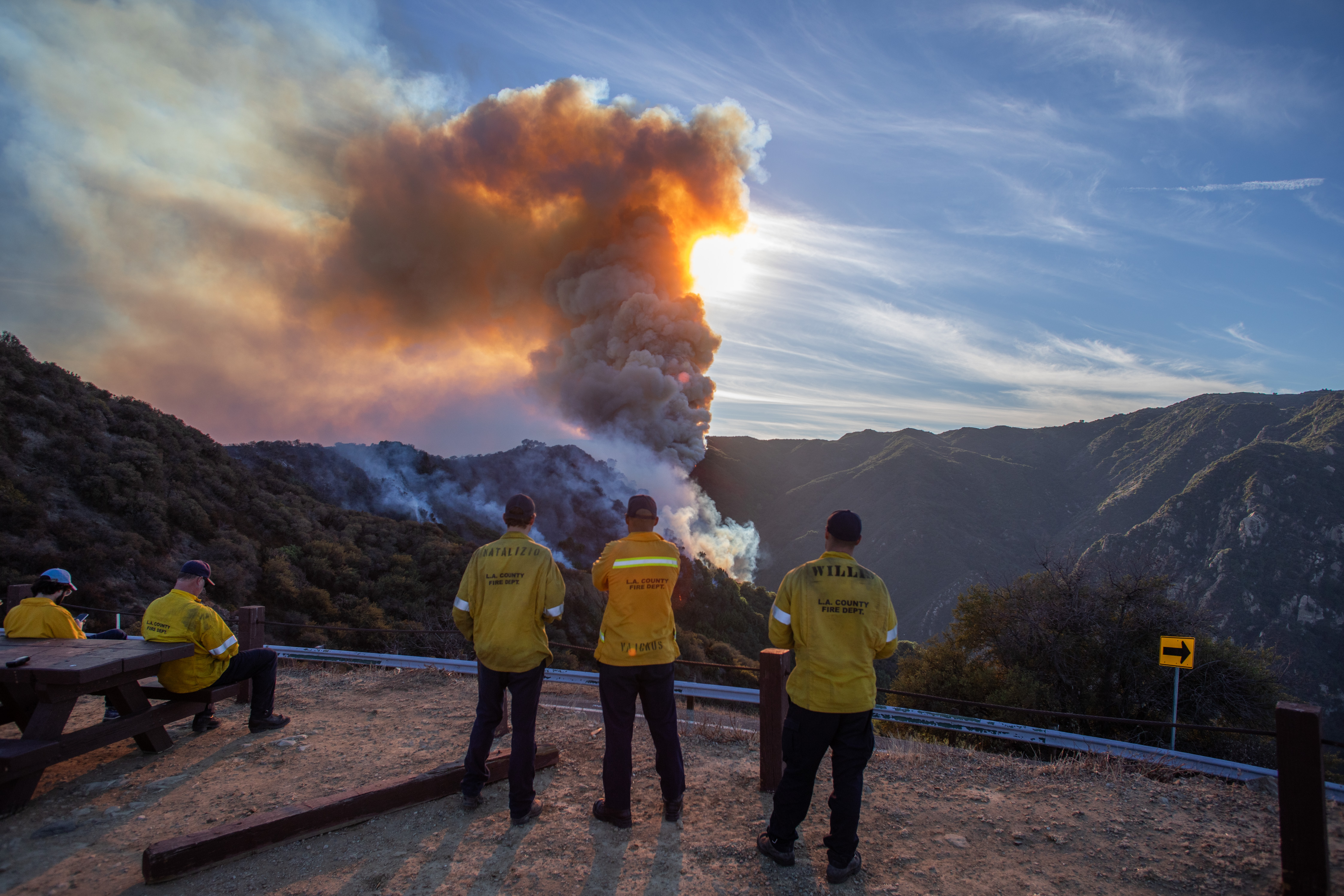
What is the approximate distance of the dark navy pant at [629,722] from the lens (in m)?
4.05

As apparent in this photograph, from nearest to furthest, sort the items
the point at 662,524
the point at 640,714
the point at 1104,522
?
1. the point at 640,714
2. the point at 662,524
3. the point at 1104,522

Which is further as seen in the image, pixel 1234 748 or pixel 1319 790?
pixel 1234 748

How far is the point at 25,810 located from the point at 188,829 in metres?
1.19

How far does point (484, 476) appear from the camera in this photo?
2386 inches

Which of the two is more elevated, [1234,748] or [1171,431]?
[1171,431]

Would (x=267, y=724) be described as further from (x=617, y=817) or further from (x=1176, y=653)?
(x=1176, y=653)

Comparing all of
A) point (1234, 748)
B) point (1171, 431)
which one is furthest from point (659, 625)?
point (1171, 431)

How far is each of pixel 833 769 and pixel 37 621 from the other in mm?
6426

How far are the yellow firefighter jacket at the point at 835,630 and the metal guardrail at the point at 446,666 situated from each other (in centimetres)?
467

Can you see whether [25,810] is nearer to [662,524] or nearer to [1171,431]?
[662,524]

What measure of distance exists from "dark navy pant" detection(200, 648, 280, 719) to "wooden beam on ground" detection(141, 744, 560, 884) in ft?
7.09

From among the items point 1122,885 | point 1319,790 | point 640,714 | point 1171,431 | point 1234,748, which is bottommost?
point 1234,748

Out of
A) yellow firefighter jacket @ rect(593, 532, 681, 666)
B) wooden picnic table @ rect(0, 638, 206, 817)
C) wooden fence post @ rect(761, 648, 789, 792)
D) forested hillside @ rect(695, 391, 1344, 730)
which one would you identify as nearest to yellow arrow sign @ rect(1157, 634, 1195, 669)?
forested hillside @ rect(695, 391, 1344, 730)

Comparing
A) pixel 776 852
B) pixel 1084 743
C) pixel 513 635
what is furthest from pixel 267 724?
pixel 1084 743
